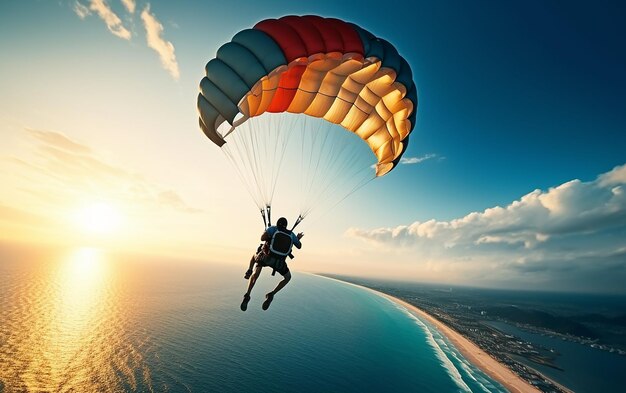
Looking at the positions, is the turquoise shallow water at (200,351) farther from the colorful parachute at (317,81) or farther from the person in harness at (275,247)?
the colorful parachute at (317,81)

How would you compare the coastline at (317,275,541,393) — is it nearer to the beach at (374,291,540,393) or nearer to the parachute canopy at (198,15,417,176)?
the beach at (374,291,540,393)

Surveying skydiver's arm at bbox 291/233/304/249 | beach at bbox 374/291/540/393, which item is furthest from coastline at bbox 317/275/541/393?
skydiver's arm at bbox 291/233/304/249

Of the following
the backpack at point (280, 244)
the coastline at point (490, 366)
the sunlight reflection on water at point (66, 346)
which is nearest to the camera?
the backpack at point (280, 244)

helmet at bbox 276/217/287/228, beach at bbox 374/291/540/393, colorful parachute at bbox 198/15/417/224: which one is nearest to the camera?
helmet at bbox 276/217/287/228

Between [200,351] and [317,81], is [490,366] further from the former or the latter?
[317,81]

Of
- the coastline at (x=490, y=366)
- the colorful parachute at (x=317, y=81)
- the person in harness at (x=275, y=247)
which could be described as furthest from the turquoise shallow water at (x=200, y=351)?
the colorful parachute at (x=317, y=81)

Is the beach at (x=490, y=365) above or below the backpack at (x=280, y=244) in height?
below

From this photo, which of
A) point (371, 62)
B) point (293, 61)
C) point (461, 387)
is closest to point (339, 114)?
point (371, 62)
